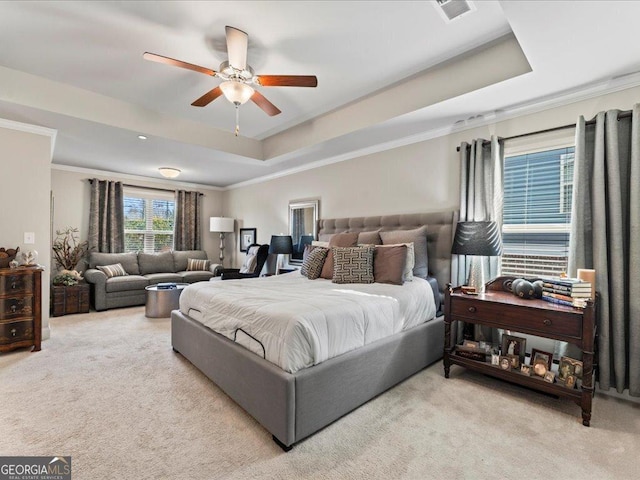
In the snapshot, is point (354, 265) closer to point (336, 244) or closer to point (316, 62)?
point (336, 244)

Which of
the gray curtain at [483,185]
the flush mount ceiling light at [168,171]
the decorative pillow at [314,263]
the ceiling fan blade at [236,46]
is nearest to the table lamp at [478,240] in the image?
the gray curtain at [483,185]

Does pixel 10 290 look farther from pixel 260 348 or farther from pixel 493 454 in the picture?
pixel 493 454

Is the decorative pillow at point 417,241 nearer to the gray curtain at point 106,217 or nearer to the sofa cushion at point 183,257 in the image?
the sofa cushion at point 183,257

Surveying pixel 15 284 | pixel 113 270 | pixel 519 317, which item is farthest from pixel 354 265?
pixel 113 270

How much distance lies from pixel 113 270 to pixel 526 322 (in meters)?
6.07

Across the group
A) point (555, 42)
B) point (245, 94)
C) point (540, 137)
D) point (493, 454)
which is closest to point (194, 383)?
point (493, 454)

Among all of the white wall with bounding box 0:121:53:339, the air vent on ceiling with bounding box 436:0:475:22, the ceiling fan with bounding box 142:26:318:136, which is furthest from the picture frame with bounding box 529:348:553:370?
the white wall with bounding box 0:121:53:339

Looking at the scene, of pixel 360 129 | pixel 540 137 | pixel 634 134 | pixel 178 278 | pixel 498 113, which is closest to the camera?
pixel 634 134

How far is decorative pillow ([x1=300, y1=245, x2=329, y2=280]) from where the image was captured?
11.3 ft

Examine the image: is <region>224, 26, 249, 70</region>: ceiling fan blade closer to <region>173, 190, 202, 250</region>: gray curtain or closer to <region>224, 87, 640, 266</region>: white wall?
<region>224, 87, 640, 266</region>: white wall

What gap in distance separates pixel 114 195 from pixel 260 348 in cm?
569

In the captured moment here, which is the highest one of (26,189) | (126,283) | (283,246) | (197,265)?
(26,189)

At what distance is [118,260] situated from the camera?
5582 millimetres

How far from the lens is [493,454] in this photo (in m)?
1.68
